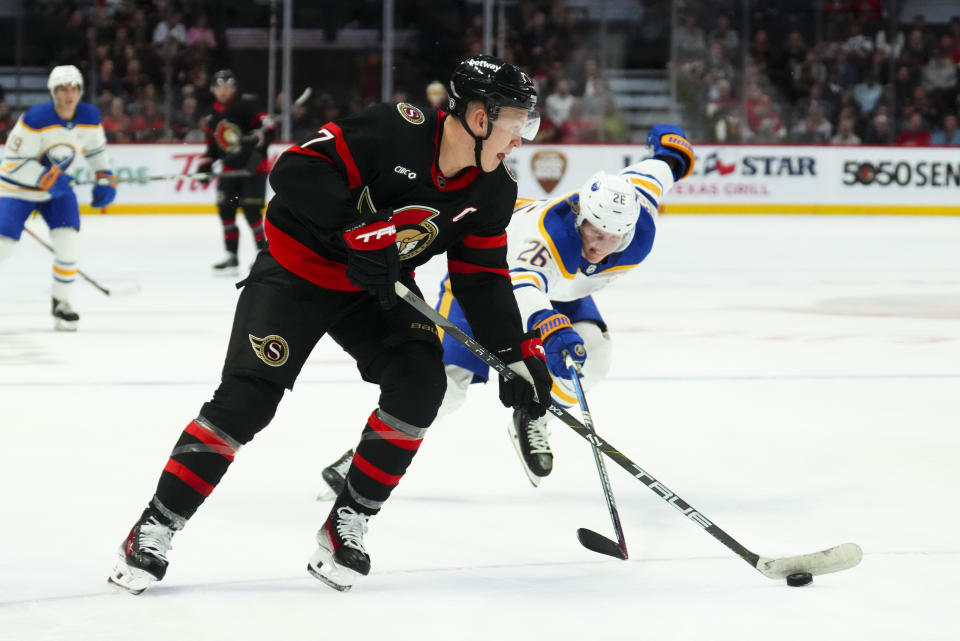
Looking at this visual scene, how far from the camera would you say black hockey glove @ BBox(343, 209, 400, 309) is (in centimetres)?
233

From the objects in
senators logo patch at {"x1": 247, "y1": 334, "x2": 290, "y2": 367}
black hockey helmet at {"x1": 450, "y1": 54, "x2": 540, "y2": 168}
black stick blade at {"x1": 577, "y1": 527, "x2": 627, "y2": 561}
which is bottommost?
black stick blade at {"x1": 577, "y1": 527, "x2": 627, "y2": 561}

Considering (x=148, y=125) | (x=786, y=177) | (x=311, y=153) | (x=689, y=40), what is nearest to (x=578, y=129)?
(x=689, y=40)

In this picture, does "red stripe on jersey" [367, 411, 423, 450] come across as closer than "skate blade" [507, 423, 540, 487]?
Yes

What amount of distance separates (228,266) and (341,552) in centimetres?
596

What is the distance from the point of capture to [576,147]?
1236cm

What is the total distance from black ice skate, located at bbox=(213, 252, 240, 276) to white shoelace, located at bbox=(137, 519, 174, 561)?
5.85 meters

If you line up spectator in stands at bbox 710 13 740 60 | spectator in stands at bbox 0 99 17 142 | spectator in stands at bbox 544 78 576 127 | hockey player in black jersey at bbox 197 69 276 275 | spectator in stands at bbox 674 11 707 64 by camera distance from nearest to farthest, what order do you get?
hockey player in black jersey at bbox 197 69 276 275 < spectator in stands at bbox 0 99 17 142 < spectator in stands at bbox 544 78 576 127 < spectator in stands at bbox 674 11 707 64 < spectator in stands at bbox 710 13 740 60

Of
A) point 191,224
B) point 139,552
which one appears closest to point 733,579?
point 139,552

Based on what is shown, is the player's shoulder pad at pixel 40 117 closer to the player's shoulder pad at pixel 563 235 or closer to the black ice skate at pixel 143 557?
the player's shoulder pad at pixel 563 235

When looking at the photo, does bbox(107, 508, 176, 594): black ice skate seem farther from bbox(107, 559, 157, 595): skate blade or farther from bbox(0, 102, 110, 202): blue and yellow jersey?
bbox(0, 102, 110, 202): blue and yellow jersey

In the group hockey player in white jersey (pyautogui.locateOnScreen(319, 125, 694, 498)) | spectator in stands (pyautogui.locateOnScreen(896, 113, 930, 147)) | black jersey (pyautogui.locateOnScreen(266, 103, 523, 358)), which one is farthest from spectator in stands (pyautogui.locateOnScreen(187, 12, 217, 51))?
black jersey (pyautogui.locateOnScreen(266, 103, 523, 358))

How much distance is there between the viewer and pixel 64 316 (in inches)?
237

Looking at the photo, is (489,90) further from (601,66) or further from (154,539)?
(601,66)

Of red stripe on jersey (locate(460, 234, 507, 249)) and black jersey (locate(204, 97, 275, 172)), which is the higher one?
red stripe on jersey (locate(460, 234, 507, 249))
